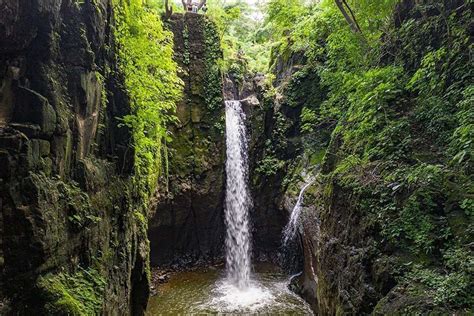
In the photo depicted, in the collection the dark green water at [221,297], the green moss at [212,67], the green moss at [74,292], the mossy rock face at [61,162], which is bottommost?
the dark green water at [221,297]

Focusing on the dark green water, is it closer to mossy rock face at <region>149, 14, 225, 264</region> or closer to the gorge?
the gorge

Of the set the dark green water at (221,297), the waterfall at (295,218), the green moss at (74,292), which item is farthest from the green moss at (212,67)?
the green moss at (74,292)

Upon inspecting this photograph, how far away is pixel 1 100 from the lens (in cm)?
387

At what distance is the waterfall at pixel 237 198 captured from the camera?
14227 mm

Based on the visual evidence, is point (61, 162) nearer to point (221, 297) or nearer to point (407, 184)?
point (407, 184)

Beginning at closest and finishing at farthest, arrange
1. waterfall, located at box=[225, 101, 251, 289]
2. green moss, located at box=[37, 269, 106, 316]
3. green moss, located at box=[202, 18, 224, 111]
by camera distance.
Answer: green moss, located at box=[37, 269, 106, 316] < waterfall, located at box=[225, 101, 251, 289] < green moss, located at box=[202, 18, 224, 111]

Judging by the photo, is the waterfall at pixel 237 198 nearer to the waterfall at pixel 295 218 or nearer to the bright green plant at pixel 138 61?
the waterfall at pixel 295 218

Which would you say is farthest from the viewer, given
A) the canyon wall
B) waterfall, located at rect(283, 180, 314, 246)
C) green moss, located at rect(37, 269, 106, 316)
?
waterfall, located at rect(283, 180, 314, 246)

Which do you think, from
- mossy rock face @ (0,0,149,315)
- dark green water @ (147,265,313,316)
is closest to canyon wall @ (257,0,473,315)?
dark green water @ (147,265,313,316)

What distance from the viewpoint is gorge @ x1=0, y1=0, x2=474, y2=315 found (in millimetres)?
3992

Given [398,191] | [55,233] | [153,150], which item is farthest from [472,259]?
[153,150]

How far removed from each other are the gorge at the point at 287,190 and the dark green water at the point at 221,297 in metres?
0.07

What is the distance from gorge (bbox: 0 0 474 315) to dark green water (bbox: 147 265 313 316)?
7cm

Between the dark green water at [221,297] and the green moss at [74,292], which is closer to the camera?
the green moss at [74,292]
